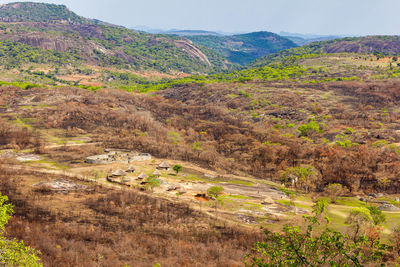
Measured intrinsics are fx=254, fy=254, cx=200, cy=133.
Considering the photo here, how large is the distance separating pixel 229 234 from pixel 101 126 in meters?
50.6

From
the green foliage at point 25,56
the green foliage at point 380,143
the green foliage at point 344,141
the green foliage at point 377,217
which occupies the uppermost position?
the green foliage at point 25,56

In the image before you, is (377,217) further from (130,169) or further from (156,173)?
(130,169)

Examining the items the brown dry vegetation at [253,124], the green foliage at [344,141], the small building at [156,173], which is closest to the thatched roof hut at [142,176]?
the small building at [156,173]

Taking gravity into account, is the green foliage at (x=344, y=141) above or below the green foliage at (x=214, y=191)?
above

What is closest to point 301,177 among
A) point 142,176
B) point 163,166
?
point 163,166

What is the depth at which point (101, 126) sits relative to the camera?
6619cm

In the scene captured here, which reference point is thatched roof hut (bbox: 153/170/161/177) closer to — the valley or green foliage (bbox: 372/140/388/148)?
the valley

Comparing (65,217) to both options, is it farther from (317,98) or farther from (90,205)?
(317,98)

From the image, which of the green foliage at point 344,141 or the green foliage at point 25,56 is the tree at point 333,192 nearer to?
the green foliage at point 344,141

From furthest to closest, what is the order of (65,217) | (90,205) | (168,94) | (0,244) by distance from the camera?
1. (168,94)
2. (90,205)
3. (65,217)
4. (0,244)

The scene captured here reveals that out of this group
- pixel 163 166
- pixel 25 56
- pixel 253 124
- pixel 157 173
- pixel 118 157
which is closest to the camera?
pixel 157 173

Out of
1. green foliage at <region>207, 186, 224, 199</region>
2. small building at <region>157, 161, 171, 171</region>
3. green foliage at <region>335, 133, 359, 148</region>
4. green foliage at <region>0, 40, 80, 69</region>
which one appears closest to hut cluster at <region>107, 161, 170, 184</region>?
small building at <region>157, 161, 171, 171</region>

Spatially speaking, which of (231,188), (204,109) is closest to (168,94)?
(204,109)

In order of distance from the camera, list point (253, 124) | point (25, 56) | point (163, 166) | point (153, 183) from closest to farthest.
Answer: point (153, 183) < point (163, 166) < point (253, 124) < point (25, 56)
